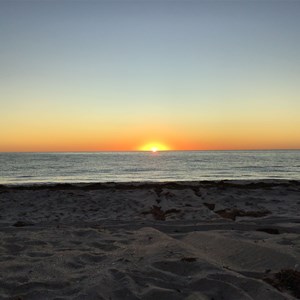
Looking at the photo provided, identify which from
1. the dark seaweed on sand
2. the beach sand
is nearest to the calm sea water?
the beach sand

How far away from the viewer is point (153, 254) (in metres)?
5.13

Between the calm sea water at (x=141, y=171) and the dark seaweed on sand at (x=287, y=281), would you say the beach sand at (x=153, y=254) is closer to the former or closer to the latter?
the dark seaweed on sand at (x=287, y=281)

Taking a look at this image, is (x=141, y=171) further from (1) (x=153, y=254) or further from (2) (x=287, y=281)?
(2) (x=287, y=281)

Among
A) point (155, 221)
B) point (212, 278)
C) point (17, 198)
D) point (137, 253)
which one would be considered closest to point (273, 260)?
point (212, 278)

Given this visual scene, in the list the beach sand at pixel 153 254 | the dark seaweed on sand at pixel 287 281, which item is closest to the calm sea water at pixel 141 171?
the beach sand at pixel 153 254

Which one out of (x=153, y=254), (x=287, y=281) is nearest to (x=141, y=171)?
(x=153, y=254)

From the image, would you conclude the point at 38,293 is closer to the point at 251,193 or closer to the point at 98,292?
the point at 98,292

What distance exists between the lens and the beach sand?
3924 mm

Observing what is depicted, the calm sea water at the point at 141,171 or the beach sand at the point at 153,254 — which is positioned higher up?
the beach sand at the point at 153,254

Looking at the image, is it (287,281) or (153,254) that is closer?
(287,281)

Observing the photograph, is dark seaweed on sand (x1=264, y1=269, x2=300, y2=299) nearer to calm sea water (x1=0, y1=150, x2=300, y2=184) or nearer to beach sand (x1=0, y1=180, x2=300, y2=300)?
beach sand (x1=0, y1=180, x2=300, y2=300)

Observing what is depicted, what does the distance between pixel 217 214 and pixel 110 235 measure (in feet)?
13.0

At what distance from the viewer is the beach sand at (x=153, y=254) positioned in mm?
3924

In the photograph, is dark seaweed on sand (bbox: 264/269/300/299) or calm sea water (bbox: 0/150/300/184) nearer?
dark seaweed on sand (bbox: 264/269/300/299)
